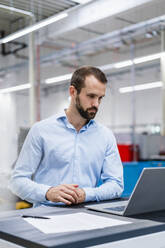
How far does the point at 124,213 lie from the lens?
1092 millimetres

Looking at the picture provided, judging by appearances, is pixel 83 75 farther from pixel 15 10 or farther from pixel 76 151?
pixel 15 10

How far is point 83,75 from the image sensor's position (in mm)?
1643

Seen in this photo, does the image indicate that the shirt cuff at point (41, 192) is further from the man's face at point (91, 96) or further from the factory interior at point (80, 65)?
the factory interior at point (80, 65)

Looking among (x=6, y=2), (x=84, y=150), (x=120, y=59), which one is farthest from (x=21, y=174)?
(x=120, y=59)

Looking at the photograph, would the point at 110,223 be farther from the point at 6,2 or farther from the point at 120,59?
the point at 120,59

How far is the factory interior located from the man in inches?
13.1

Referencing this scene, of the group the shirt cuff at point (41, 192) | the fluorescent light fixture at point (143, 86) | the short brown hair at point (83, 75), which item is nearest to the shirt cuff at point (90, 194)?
the shirt cuff at point (41, 192)

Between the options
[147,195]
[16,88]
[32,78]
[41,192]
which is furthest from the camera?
[16,88]

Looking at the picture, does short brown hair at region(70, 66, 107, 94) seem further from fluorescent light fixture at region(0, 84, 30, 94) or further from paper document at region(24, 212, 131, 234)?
fluorescent light fixture at region(0, 84, 30, 94)

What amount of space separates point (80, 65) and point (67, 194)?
2193 mm

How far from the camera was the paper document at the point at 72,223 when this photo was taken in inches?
35.2

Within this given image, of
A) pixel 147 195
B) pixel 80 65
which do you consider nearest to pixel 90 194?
pixel 147 195

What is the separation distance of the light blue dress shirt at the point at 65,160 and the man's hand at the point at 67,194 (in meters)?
0.13

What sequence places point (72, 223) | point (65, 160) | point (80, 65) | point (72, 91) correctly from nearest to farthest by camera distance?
point (72, 223), point (65, 160), point (72, 91), point (80, 65)
